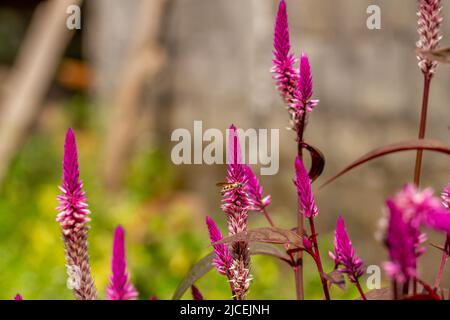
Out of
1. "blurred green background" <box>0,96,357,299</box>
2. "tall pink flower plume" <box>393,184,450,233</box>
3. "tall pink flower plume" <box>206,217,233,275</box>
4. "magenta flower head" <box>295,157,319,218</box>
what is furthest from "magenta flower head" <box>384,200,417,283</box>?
"blurred green background" <box>0,96,357,299</box>

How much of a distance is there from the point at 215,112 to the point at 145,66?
0.75 metres

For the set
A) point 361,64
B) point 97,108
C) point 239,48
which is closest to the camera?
point 361,64

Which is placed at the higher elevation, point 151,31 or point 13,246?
point 151,31

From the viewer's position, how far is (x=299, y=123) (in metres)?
1.04

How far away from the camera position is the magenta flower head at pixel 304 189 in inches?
35.6

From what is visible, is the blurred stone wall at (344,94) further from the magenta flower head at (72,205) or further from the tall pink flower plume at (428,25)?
the magenta flower head at (72,205)

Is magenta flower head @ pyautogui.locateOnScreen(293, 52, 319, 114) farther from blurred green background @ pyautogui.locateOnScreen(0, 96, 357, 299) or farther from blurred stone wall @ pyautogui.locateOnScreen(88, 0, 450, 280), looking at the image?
blurred green background @ pyautogui.locateOnScreen(0, 96, 357, 299)

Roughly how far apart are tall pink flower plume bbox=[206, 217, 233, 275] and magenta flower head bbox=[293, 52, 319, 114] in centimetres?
20

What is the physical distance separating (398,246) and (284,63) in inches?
16.5

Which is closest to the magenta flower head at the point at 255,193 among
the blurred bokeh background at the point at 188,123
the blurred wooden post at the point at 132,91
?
the blurred bokeh background at the point at 188,123

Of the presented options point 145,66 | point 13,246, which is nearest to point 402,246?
point 13,246

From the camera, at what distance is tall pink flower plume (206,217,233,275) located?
980mm

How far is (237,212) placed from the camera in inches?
39.3

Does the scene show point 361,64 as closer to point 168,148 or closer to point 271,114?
point 271,114
